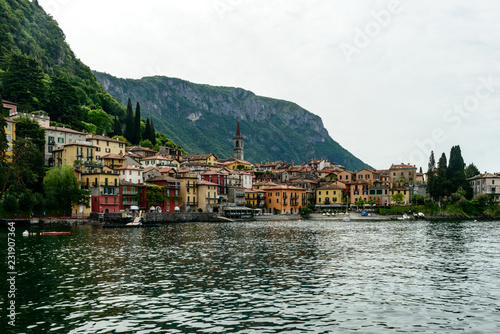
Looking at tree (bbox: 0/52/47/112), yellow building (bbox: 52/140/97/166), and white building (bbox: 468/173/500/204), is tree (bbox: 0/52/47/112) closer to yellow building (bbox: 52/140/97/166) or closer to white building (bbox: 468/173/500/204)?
yellow building (bbox: 52/140/97/166)

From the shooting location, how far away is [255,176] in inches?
7338

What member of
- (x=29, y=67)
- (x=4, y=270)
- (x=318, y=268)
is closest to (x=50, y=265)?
(x=4, y=270)

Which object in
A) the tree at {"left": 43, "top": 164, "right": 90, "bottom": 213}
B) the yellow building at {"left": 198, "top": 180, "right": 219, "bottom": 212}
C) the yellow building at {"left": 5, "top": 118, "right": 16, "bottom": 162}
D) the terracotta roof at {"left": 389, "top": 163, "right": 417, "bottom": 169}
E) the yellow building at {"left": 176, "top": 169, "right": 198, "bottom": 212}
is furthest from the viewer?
the terracotta roof at {"left": 389, "top": 163, "right": 417, "bottom": 169}

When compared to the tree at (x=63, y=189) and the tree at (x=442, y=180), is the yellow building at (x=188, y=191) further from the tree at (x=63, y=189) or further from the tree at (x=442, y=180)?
the tree at (x=442, y=180)

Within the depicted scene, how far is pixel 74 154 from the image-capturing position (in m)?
108

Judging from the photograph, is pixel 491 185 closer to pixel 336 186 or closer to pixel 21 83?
pixel 336 186

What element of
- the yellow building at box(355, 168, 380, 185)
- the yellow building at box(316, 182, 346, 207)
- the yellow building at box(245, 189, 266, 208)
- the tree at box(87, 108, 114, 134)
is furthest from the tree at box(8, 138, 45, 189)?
the yellow building at box(355, 168, 380, 185)

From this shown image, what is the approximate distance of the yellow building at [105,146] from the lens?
391 ft

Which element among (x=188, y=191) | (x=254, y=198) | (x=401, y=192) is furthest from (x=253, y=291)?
(x=401, y=192)

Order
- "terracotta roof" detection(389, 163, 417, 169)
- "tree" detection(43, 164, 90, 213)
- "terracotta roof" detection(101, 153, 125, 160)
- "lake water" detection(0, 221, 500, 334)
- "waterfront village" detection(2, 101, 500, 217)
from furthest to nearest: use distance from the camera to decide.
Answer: "terracotta roof" detection(389, 163, 417, 169) < "terracotta roof" detection(101, 153, 125, 160) < "waterfront village" detection(2, 101, 500, 217) < "tree" detection(43, 164, 90, 213) < "lake water" detection(0, 221, 500, 334)

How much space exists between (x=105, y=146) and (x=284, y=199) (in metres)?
62.7

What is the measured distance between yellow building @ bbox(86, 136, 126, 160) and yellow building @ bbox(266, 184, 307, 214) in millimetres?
53645

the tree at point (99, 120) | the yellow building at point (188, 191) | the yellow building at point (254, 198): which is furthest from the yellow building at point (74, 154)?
the yellow building at point (254, 198)

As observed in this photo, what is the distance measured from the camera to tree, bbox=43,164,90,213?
9131 cm
